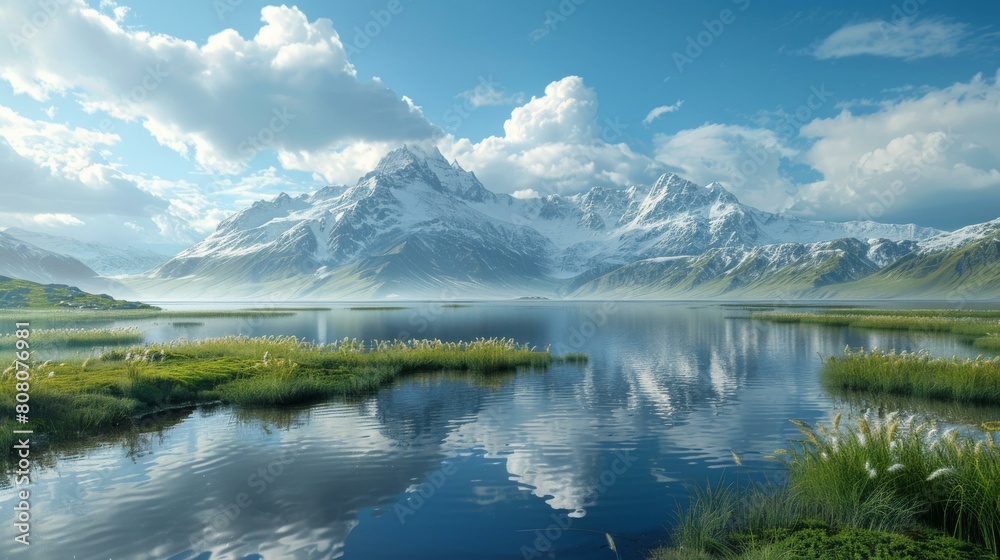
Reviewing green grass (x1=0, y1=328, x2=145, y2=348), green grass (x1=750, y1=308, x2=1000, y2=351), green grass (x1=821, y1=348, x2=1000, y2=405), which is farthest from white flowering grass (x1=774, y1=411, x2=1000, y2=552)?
green grass (x1=0, y1=328, x2=145, y2=348)

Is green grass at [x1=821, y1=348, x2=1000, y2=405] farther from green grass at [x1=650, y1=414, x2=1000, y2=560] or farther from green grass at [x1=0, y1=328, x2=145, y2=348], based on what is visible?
green grass at [x1=0, y1=328, x2=145, y2=348]

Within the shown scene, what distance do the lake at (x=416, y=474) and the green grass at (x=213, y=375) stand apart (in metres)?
1.95

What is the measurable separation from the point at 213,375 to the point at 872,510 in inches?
1386

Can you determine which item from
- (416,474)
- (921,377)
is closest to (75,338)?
(416,474)

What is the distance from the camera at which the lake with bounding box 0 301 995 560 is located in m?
13.8

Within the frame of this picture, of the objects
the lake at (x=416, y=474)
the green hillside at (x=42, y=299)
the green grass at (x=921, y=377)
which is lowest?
the lake at (x=416, y=474)

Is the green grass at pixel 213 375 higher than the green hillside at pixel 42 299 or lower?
lower

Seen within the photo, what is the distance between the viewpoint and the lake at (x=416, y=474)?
13781mm

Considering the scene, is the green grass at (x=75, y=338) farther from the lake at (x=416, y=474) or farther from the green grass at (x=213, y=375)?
the lake at (x=416, y=474)

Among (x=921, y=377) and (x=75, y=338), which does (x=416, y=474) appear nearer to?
(x=921, y=377)

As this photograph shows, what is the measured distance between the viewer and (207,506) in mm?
16016

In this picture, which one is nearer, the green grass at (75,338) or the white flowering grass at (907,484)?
the white flowering grass at (907,484)

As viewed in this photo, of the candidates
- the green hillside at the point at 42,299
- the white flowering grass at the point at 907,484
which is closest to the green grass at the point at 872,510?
the white flowering grass at the point at 907,484

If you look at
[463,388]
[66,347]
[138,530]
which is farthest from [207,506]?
[66,347]
